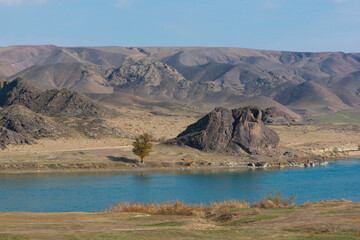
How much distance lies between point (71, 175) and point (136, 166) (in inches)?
430

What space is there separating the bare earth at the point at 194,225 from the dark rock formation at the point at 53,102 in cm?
9002

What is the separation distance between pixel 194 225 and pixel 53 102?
10291 centimetres

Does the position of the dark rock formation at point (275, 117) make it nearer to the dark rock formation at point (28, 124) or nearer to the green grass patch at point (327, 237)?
the dark rock formation at point (28, 124)

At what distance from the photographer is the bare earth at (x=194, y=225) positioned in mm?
20594

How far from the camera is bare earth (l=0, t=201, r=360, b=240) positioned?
2059 centimetres

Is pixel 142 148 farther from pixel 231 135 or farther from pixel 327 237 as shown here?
pixel 327 237

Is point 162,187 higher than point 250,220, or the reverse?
point 250,220

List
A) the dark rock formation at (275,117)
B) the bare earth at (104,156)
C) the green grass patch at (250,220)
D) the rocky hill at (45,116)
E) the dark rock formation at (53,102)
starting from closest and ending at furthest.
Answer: the green grass patch at (250,220) < the bare earth at (104,156) < the rocky hill at (45,116) < the dark rock formation at (53,102) < the dark rock formation at (275,117)

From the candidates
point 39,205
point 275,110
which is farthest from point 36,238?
point 275,110

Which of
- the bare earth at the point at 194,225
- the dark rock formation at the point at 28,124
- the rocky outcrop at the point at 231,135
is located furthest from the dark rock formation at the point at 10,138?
the bare earth at the point at 194,225

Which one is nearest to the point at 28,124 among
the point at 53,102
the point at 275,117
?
the point at 53,102

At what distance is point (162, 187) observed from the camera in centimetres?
5328

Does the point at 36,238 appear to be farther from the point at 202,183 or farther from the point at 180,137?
the point at 180,137

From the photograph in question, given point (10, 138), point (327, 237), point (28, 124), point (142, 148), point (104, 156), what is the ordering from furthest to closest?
point (28, 124) < point (10, 138) < point (104, 156) < point (142, 148) < point (327, 237)
